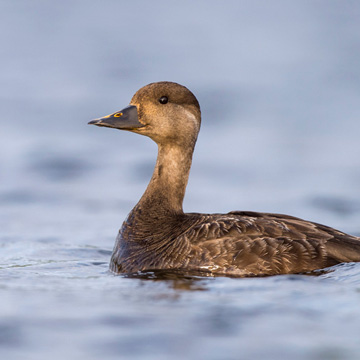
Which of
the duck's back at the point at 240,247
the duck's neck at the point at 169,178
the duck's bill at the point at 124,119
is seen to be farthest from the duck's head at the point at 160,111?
the duck's back at the point at 240,247

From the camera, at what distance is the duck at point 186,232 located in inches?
285

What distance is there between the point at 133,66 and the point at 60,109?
7.76ft

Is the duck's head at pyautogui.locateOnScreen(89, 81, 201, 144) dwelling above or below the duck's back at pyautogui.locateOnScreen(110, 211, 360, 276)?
above

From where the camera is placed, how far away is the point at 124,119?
8.13 m

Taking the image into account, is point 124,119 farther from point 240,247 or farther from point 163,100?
point 240,247

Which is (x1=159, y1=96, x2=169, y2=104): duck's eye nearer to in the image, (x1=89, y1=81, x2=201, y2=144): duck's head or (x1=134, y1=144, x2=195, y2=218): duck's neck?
(x1=89, y1=81, x2=201, y2=144): duck's head

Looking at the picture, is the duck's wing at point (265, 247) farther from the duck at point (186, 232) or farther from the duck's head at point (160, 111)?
the duck's head at point (160, 111)

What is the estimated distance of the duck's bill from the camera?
8031 mm

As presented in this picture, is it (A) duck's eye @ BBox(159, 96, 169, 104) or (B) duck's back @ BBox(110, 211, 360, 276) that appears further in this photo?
(A) duck's eye @ BBox(159, 96, 169, 104)

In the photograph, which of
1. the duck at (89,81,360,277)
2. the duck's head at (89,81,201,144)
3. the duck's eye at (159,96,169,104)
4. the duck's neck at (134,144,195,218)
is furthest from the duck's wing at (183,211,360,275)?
the duck's eye at (159,96,169,104)

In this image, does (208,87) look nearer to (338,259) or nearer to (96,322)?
(338,259)

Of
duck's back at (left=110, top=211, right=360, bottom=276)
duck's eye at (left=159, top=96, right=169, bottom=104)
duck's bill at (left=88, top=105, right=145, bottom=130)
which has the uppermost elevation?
duck's eye at (left=159, top=96, right=169, bottom=104)

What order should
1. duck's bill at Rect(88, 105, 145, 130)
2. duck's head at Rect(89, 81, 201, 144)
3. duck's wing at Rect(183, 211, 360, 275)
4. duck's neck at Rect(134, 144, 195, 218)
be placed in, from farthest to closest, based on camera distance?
duck's neck at Rect(134, 144, 195, 218) → duck's head at Rect(89, 81, 201, 144) → duck's bill at Rect(88, 105, 145, 130) → duck's wing at Rect(183, 211, 360, 275)

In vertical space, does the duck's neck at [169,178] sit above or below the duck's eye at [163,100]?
below
